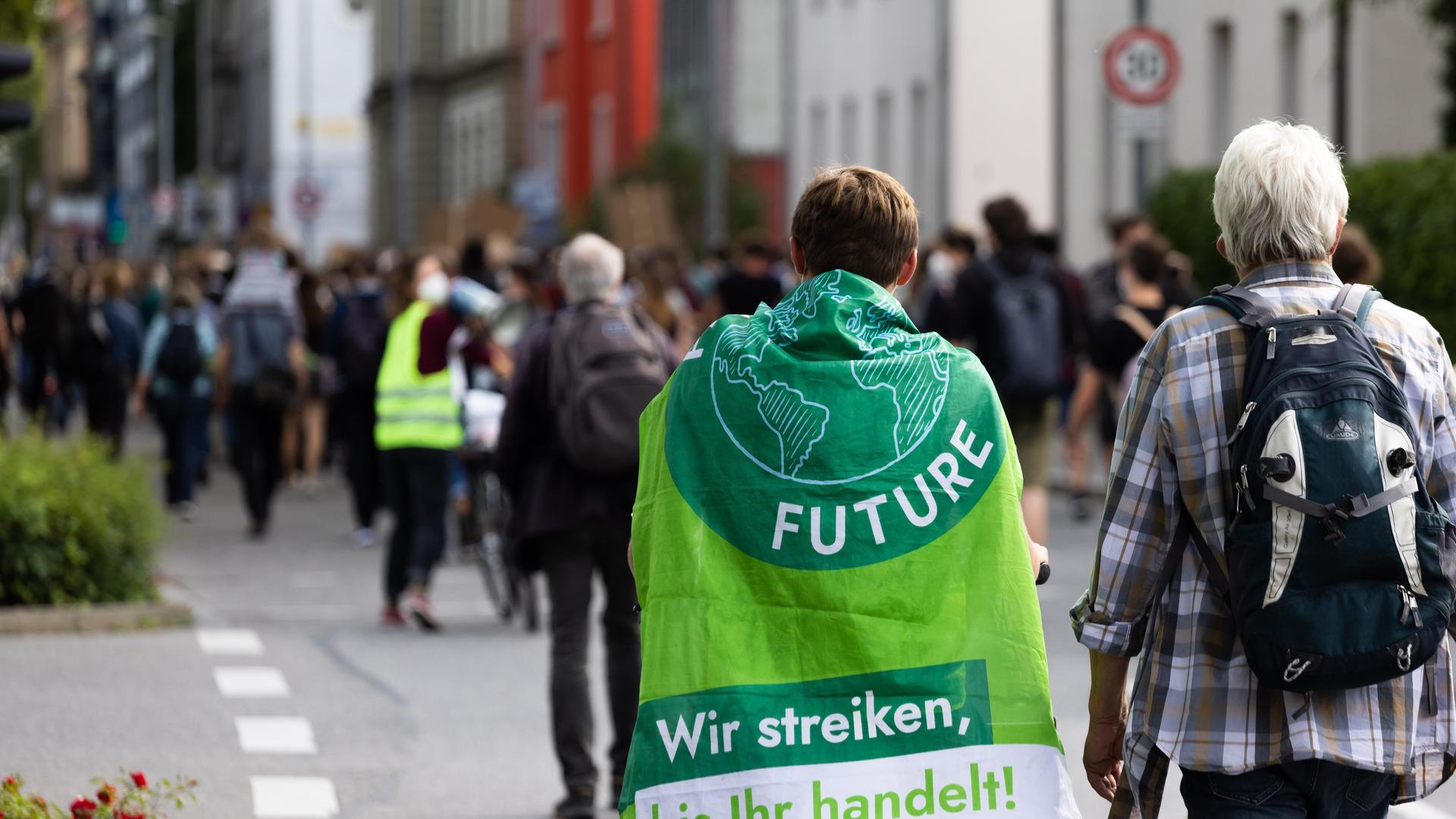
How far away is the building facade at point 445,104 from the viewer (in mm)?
57812

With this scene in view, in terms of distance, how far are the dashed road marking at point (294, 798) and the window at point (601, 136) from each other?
41.4m

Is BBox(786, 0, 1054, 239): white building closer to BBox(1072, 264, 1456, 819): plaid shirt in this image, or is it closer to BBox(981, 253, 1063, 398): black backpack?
BBox(981, 253, 1063, 398): black backpack

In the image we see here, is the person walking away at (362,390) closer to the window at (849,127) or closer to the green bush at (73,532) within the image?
the green bush at (73,532)

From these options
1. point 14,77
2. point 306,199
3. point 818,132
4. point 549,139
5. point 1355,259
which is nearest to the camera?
point 1355,259

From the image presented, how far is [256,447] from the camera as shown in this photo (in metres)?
18.0

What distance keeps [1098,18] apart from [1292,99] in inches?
230

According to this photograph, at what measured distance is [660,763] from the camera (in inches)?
159

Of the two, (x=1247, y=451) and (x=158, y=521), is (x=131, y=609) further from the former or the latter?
(x=1247, y=451)

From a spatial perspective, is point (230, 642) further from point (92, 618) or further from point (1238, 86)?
point (1238, 86)

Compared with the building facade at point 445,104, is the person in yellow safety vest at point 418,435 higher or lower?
lower

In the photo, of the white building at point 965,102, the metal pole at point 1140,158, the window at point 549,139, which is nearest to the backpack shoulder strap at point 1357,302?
the metal pole at point 1140,158

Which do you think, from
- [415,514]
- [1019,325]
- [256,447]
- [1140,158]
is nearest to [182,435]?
[256,447]

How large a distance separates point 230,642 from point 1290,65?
52.4 ft

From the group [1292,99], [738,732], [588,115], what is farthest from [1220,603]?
[588,115]
